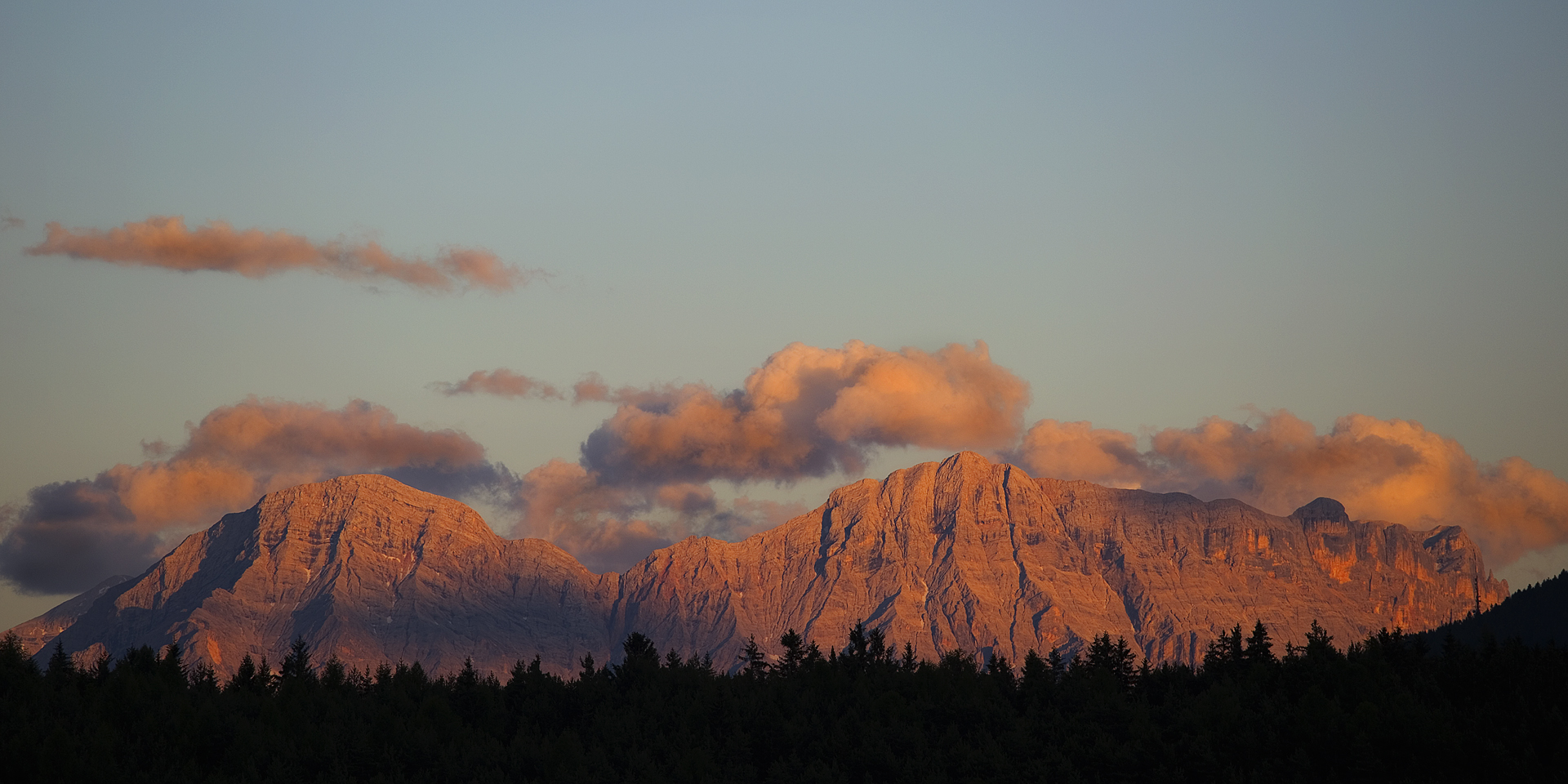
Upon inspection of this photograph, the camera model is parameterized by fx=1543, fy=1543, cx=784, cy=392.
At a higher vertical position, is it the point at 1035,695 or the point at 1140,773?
the point at 1035,695

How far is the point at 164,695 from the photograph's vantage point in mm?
163500

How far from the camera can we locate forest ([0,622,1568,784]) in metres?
138

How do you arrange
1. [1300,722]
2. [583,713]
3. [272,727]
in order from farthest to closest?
[583,713] < [272,727] < [1300,722]

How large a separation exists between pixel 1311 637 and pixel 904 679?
1915 inches

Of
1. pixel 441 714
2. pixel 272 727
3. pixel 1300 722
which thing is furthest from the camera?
pixel 441 714

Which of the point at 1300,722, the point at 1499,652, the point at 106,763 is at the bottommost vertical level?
the point at 106,763

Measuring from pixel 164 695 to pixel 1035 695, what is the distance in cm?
9458

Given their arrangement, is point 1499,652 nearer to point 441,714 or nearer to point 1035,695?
point 1035,695

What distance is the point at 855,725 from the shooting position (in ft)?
537

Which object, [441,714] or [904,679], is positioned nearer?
[441,714]

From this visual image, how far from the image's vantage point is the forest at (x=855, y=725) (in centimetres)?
13762

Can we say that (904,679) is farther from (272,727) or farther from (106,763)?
(106,763)

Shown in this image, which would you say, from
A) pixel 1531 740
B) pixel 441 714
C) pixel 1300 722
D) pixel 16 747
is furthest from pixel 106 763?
pixel 1531 740

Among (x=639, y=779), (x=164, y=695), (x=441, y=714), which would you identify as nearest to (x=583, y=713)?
(x=441, y=714)
